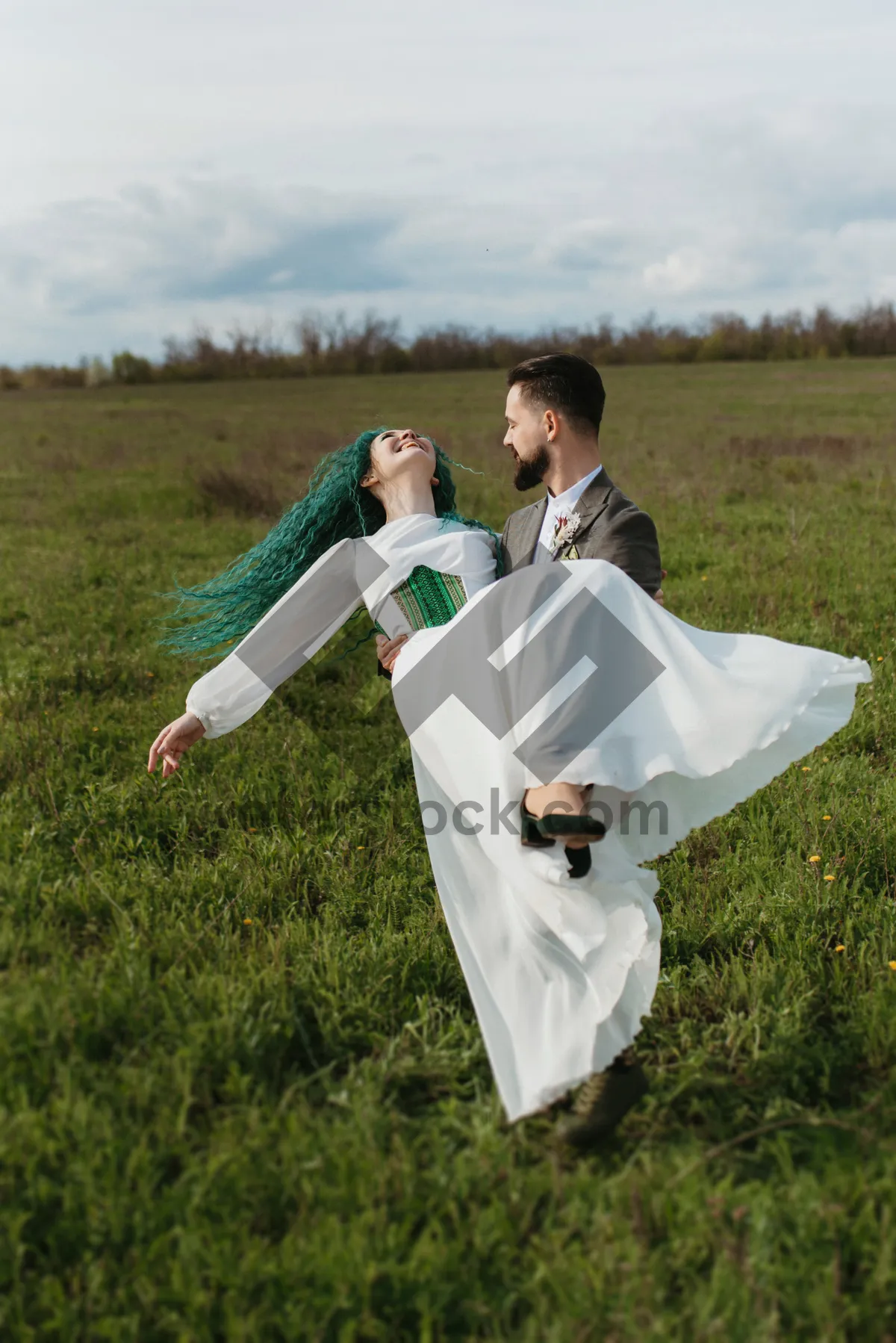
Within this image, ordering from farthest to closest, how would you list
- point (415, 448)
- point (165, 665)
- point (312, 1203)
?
point (165, 665), point (415, 448), point (312, 1203)

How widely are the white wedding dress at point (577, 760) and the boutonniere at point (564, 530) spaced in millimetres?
390

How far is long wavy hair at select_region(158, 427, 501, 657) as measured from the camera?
409 cm

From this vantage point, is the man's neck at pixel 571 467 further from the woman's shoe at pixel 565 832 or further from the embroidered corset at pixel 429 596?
the woman's shoe at pixel 565 832

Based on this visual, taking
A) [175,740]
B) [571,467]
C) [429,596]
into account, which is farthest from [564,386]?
[175,740]

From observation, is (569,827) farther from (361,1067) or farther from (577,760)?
(361,1067)

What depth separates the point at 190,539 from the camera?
10.6m

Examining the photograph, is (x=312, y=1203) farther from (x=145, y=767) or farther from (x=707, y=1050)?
(x=145, y=767)

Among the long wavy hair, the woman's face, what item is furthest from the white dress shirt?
the woman's face

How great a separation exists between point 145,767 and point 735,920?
9.35 feet

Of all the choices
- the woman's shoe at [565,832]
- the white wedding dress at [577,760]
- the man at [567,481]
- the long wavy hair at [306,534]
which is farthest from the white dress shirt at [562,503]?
the woman's shoe at [565,832]

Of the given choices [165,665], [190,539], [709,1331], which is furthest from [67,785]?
[190,539]

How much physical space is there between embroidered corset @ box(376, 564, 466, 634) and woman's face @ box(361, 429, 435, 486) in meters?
0.47

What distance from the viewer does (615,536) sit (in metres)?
3.32

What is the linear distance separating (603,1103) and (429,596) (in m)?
1.88
